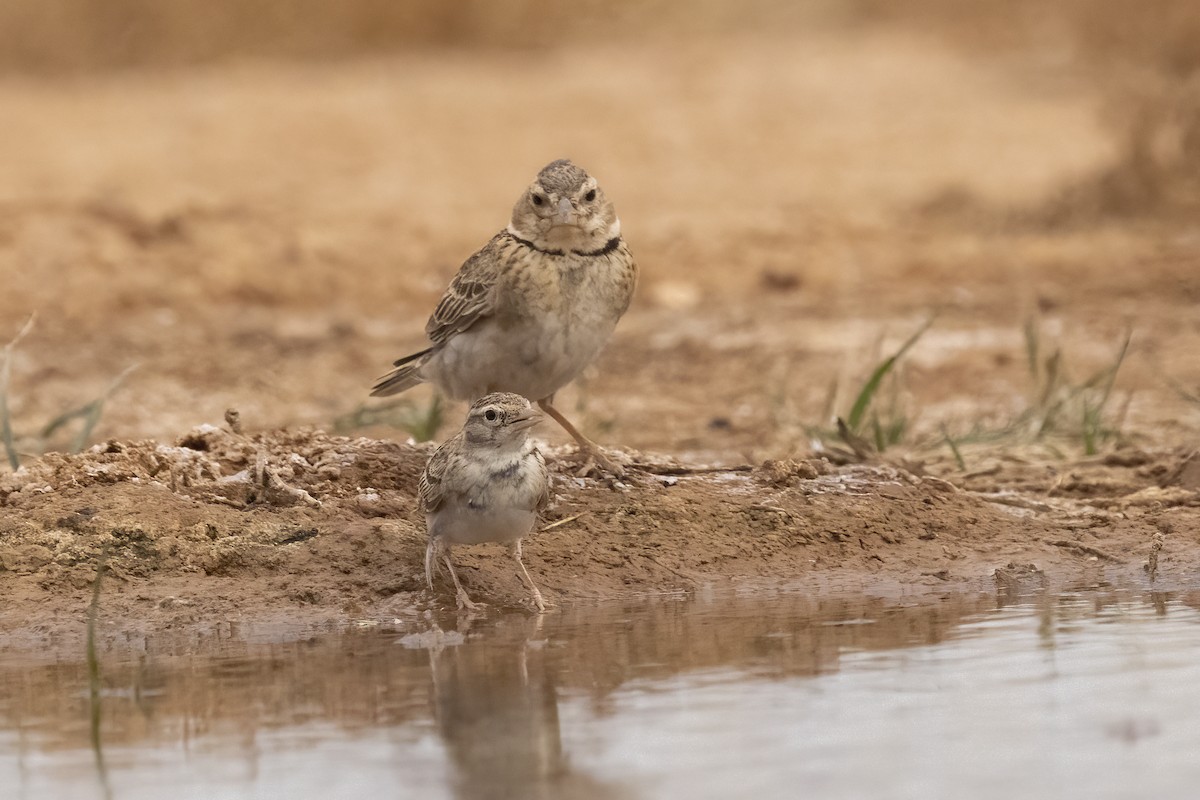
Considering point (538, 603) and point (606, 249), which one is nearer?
point (538, 603)

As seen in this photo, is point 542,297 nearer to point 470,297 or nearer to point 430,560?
point 470,297

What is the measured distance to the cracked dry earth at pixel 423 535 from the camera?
5406mm

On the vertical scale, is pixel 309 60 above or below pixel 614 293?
above

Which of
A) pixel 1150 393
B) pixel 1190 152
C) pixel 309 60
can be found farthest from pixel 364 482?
pixel 309 60

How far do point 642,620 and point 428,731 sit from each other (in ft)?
4.46

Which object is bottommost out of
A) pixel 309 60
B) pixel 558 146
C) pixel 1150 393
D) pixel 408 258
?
pixel 1150 393

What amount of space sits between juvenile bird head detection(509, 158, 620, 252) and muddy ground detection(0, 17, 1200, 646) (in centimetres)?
79

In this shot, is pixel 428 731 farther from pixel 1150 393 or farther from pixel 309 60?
pixel 309 60

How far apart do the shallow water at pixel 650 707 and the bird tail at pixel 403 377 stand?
1.79 metres

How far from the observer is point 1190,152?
13.3 m

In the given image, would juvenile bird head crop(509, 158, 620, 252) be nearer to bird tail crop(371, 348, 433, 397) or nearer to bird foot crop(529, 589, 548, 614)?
bird tail crop(371, 348, 433, 397)

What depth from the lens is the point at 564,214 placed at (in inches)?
249

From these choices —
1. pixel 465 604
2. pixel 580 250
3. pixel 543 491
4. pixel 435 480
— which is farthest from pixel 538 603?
pixel 580 250

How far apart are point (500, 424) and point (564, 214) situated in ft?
3.94
